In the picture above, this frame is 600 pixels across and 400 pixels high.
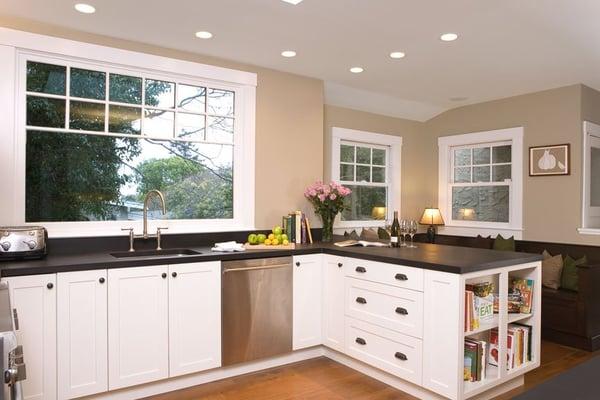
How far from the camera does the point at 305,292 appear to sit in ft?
11.7

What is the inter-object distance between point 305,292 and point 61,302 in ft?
5.77

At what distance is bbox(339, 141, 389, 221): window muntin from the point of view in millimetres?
5305

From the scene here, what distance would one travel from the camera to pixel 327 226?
165 inches

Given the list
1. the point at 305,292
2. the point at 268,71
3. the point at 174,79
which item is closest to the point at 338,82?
the point at 268,71

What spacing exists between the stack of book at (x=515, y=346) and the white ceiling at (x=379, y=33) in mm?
2117

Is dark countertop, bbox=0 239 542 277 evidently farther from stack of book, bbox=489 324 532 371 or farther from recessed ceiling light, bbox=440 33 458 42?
recessed ceiling light, bbox=440 33 458 42

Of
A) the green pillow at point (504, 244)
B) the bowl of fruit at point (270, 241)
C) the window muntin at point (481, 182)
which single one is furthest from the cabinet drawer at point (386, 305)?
the window muntin at point (481, 182)

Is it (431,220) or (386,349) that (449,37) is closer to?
(386,349)

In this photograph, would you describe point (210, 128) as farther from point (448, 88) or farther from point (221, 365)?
point (448, 88)

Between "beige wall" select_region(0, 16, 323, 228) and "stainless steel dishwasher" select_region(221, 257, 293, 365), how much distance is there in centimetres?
76

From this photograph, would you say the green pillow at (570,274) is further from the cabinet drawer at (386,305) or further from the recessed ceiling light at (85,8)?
the recessed ceiling light at (85,8)

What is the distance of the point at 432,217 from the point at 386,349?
10.1 ft

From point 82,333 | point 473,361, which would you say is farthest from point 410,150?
point 82,333

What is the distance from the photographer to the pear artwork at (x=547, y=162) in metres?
4.75
